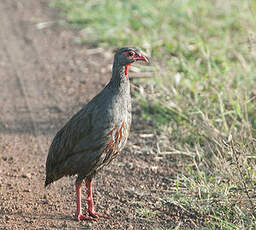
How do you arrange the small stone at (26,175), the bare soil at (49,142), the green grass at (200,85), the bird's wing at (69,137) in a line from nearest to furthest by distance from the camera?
the bird's wing at (69,137), the green grass at (200,85), the bare soil at (49,142), the small stone at (26,175)

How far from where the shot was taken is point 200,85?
7438 millimetres

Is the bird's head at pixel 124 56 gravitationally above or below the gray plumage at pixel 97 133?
above

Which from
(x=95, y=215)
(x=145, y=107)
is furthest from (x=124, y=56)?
(x=145, y=107)

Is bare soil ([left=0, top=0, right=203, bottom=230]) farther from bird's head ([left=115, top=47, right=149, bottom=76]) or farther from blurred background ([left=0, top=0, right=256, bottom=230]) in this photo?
bird's head ([left=115, top=47, right=149, bottom=76])

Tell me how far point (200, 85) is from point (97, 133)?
120 inches

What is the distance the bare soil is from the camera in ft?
16.7

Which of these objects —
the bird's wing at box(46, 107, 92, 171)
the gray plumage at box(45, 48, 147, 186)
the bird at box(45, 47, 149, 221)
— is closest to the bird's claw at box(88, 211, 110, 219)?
the bird at box(45, 47, 149, 221)

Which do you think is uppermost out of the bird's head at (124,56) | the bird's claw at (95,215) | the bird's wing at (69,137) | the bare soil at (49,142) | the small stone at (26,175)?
the bird's head at (124,56)

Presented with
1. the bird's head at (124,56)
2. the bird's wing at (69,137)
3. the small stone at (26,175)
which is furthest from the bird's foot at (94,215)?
the bird's head at (124,56)

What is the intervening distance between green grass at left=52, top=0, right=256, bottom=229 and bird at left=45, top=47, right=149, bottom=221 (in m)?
0.91

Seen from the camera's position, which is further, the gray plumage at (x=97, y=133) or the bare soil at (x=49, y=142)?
the bare soil at (x=49, y=142)

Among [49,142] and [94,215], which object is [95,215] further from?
[49,142]

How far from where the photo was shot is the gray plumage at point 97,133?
474 cm

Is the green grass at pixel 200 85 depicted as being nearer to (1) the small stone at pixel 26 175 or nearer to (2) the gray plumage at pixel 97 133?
(2) the gray plumage at pixel 97 133
